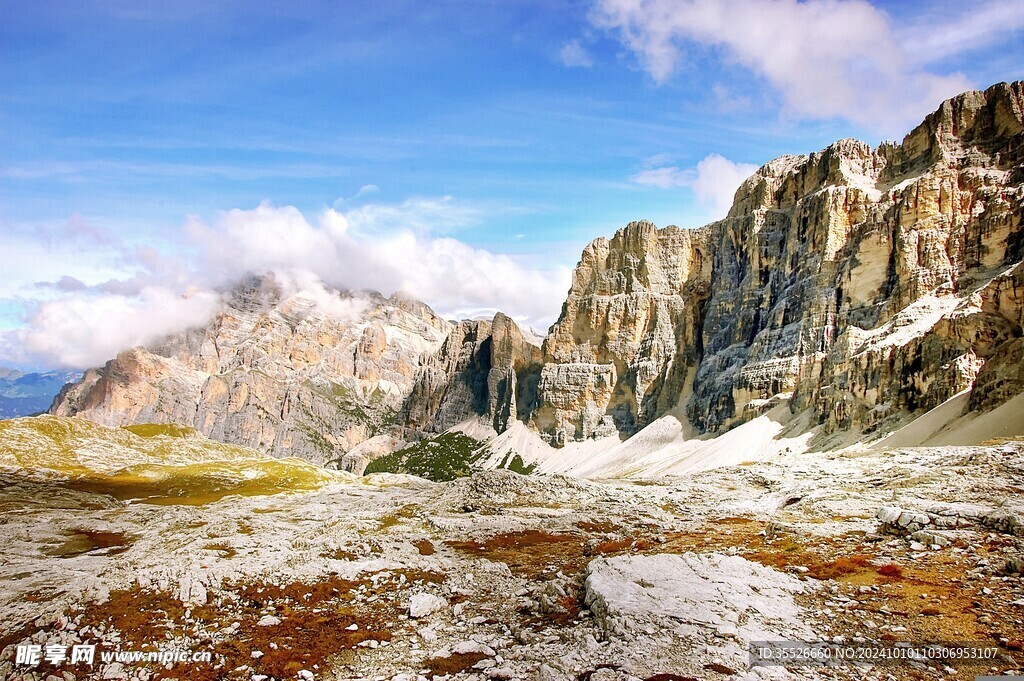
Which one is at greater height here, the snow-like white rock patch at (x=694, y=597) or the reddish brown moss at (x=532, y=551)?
the snow-like white rock patch at (x=694, y=597)

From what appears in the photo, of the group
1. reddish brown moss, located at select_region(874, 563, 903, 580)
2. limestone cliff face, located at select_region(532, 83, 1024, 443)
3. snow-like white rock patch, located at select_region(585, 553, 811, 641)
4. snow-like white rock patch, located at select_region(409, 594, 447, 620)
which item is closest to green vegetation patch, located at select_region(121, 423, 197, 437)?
snow-like white rock patch, located at select_region(409, 594, 447, 620)

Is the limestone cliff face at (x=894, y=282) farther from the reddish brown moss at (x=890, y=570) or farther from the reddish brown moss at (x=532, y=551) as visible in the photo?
the reddish brown moss at (x=532, y=551)

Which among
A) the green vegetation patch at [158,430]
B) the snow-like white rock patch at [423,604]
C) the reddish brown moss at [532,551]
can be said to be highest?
the snow-like white rock patch at [423,604]

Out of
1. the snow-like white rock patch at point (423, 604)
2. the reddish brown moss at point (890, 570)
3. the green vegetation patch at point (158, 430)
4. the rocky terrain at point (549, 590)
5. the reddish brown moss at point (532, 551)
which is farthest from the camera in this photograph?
the green vegetation patch at point (158, 430)

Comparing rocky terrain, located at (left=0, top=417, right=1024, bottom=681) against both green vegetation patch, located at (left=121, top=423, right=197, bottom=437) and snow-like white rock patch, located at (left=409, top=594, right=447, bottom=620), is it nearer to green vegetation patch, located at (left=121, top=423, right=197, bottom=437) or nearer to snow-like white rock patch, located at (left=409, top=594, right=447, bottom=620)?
snow-like white rock patch, located at (left=409, top=594, right=447, bottom=620)

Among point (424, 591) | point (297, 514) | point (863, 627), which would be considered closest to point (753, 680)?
point (863, 627)

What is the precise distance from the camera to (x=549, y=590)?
785 inches

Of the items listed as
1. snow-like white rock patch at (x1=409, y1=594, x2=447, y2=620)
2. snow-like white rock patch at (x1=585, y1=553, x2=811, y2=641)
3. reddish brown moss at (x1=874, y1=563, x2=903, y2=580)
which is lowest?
snow-like white rock patch at (x1=409, y1=594, x2=447, y2=620)

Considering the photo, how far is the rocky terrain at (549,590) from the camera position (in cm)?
1474

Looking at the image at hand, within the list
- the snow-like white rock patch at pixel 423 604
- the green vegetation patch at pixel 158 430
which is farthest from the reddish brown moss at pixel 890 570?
the green vegetation patch at pixel 158 430

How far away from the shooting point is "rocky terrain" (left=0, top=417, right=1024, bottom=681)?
48.4 ft

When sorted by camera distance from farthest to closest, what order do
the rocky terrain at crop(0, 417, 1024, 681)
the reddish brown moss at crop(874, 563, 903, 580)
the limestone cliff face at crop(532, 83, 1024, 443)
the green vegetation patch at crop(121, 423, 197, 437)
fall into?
the green vegetation patch at crop(121, 423, 197, 437)
the limestone cliff face at crop(532, 83, 1024, 443)
the reddish brown moss at crop(874, 563, 903, 580)
the rocky terrain at crop(0, 417, 1024, 681)

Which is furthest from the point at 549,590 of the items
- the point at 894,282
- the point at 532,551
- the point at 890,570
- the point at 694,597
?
the point at 894,282

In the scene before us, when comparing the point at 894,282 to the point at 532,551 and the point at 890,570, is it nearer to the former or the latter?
the point at 890,570
